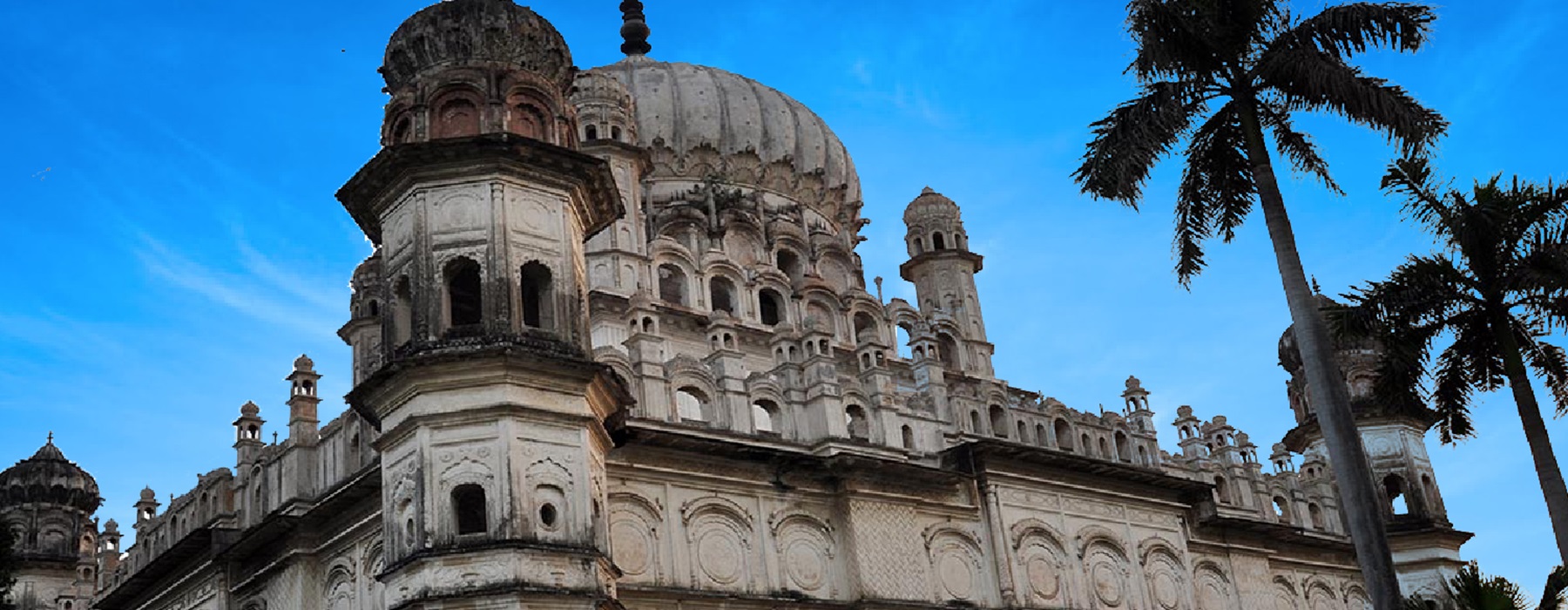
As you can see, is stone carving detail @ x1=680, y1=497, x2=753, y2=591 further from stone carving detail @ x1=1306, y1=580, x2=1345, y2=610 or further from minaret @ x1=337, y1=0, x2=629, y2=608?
stone carving detail @ x1=1306, y1=580, x2=1345, y2=610

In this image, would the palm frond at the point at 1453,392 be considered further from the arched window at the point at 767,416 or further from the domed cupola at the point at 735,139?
the domed cupola at the point at 735,139

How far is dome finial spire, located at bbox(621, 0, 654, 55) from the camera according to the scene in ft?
136

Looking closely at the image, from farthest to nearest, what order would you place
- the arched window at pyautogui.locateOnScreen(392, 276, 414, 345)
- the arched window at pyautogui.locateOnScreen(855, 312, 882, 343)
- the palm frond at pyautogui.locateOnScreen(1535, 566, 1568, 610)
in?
the arched window at pyautogui.locateOnScreen(855, 312, 882, 343)
the arched window at pyautogui.locateOnScreen(392, 276, 414, 345)
the palm frond at pyautogui.locateOnScreen(1535, 566, 1568, 610)

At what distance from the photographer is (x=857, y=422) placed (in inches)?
1006

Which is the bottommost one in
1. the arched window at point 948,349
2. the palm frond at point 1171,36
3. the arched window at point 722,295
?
the palm frond at point 1171,36

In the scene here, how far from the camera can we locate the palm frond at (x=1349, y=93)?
63.5 ft

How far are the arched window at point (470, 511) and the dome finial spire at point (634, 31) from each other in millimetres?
23514

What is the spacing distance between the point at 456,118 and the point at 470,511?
18.5 feet

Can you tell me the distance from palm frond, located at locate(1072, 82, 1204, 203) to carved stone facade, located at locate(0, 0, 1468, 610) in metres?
6.40

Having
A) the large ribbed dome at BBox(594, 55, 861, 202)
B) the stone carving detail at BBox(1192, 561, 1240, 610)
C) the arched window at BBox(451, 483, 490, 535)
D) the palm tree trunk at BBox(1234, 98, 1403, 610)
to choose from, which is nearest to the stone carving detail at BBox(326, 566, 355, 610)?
the arched window at BBox(451, 483, 490, 535)

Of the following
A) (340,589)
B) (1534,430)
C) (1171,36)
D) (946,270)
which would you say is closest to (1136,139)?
(1171,36)

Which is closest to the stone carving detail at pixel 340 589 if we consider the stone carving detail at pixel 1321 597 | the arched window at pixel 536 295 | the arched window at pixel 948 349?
the arched window at pixel 536 295

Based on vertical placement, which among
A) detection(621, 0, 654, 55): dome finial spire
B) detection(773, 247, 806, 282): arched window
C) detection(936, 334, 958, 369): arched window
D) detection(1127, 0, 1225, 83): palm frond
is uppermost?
detection(621, 0, 654, 55): dome finial spire

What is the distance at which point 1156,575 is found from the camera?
28688 millimetres
